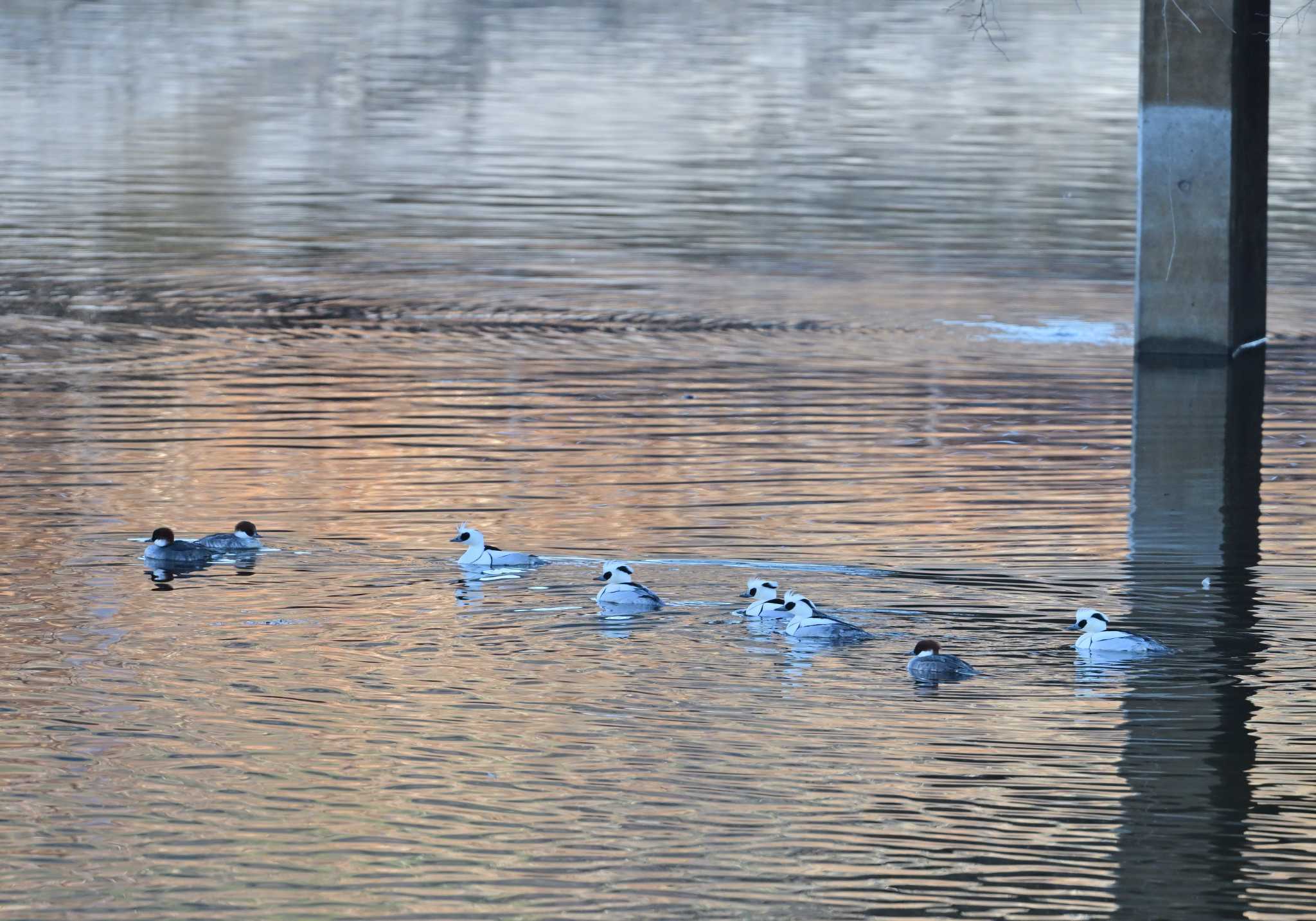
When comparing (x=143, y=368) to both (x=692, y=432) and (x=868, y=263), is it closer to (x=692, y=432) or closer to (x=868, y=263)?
(x=692, y=432)

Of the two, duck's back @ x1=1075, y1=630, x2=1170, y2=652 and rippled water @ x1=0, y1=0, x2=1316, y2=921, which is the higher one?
duck's back @ x1=1075, y1=630, x2=1170, y2=652

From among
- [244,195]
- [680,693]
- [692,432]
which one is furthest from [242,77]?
[680,693]

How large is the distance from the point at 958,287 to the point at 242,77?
3469 cm

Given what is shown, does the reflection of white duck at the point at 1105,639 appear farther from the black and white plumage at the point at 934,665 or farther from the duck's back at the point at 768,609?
the duck's back at the point at 768,609

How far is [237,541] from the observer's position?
55.2 feet

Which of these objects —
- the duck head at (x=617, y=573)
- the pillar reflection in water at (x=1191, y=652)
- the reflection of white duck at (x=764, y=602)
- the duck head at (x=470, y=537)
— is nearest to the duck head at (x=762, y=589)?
the reflection of white duck at (x=764, y=602)

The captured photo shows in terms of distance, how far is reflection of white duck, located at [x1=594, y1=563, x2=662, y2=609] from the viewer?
49.5 feet

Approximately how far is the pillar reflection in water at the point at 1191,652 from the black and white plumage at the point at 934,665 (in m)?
0.96

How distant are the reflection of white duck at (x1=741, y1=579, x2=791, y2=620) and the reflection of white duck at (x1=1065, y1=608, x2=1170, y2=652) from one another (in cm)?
174

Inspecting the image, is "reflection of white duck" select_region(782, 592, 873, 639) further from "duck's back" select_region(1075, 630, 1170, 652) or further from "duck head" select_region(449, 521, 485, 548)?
"duck head" select_region(449, 521, 485, 548)

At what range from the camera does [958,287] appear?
101 feet

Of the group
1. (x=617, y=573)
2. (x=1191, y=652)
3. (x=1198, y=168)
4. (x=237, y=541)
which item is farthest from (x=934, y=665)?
(x=1198, y=168)

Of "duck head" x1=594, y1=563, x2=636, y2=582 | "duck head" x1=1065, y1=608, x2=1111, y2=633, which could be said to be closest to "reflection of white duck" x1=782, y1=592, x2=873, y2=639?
"duck head" x1=594, y1=563, x2=636, y2=582

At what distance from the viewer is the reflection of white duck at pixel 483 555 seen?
16.2 m
